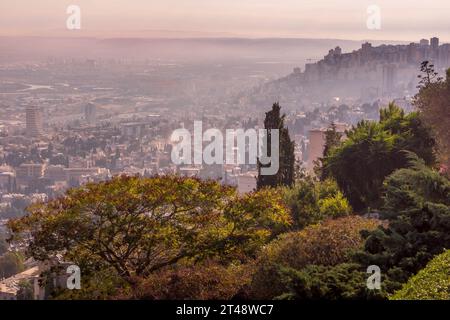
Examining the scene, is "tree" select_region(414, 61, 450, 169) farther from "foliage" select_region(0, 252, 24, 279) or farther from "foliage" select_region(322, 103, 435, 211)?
"foliage" select_region(0, 252, 24, 279)

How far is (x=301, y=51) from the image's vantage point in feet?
125

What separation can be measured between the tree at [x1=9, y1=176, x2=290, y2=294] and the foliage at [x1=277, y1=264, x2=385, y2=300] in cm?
251

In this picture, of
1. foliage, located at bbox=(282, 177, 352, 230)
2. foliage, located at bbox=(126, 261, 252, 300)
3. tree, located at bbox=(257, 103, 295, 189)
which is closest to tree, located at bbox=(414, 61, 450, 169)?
foliage, located at bbox=(282, 177, 352, 230)

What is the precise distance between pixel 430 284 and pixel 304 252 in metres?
2.34

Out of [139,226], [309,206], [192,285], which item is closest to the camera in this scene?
[192,285]

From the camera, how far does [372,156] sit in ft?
47.1

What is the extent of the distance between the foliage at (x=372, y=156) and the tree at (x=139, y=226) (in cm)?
570

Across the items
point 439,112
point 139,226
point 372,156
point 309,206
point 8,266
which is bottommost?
point 8,266

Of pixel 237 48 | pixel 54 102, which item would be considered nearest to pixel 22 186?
pixel 54 102

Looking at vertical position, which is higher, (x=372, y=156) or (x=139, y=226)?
(x=372, y=156)

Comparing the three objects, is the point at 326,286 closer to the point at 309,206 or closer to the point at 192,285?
the point at 192,285

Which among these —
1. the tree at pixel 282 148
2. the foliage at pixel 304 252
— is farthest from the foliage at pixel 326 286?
the tree at pixel 282 148

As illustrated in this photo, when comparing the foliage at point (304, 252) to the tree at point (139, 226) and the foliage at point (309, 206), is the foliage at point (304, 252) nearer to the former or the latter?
the tree at point (139, 226)

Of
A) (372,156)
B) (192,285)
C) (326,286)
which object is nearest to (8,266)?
(372,156)
